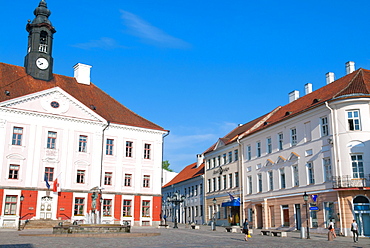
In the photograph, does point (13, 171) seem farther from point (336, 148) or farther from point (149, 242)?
point (336, 148)

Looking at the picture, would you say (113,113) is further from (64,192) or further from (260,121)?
(260,121)

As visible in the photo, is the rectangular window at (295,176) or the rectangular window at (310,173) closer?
the rectangular window at (310,173)

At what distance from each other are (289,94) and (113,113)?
63.4ft

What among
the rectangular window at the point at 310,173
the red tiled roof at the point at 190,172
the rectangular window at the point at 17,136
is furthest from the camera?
the red tiled roof at the point at 190,172

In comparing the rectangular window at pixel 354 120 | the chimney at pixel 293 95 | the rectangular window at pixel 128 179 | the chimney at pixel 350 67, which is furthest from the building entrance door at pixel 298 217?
the rectangular window at pixel 128 179

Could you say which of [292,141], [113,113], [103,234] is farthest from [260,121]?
[103,234]

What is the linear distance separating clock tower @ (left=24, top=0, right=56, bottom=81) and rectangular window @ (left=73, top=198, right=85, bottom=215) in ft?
43.1

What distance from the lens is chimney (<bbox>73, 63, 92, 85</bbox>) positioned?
47.0 metres

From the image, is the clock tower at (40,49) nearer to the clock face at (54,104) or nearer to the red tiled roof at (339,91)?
the clock face at (54,104)

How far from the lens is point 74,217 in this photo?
39.1m

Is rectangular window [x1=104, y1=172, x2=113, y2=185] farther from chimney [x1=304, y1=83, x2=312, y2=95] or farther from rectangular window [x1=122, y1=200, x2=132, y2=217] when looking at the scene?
chimney [x1=304, y1=83, x2=312, y2=95]

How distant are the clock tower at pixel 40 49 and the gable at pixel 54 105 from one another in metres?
4.21

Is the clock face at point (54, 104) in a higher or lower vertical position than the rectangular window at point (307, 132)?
higher

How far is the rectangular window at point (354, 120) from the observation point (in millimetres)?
30697
